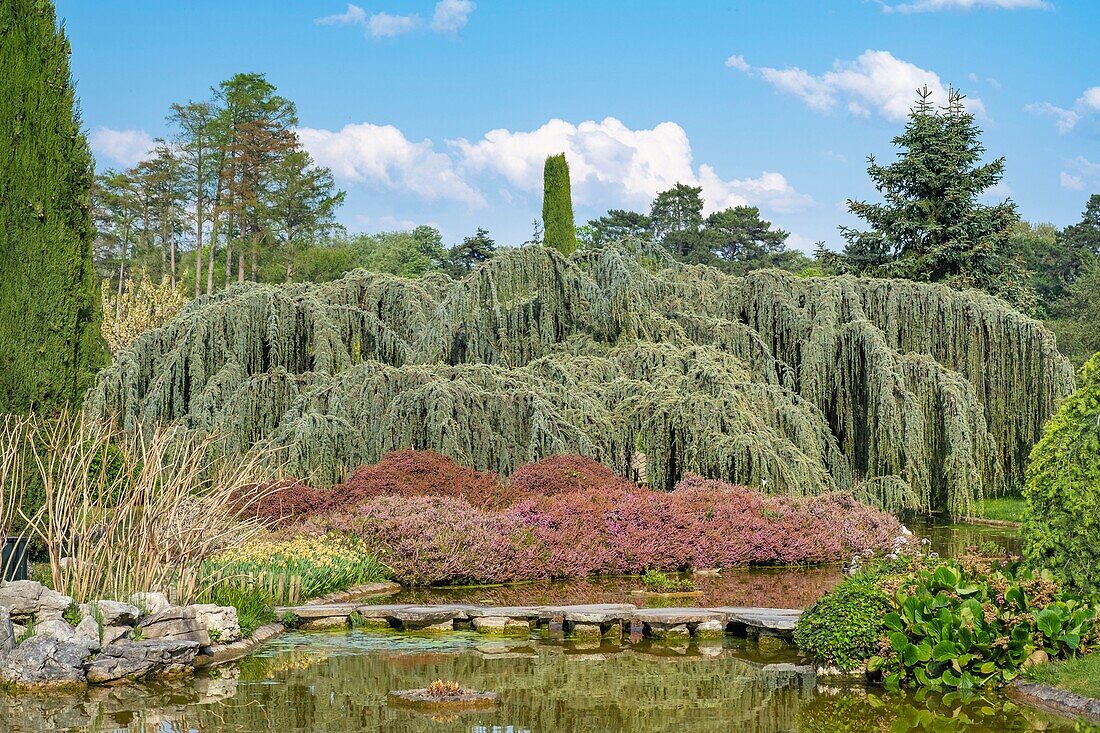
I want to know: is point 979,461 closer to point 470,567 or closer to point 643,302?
point 643,302

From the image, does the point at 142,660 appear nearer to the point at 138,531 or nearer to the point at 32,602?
the point at 32,602

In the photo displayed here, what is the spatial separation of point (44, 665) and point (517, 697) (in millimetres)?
3270

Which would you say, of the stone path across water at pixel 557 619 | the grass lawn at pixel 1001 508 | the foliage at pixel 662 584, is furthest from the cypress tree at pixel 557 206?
the stone path across water at pixel 557 619

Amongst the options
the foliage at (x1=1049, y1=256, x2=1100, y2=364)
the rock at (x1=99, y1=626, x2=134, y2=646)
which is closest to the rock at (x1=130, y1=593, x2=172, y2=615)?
the rock at (x1=99, y1=626, x2=134, y2=646)

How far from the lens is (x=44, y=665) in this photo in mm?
8055

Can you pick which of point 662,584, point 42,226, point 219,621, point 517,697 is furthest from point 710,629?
point 42,226

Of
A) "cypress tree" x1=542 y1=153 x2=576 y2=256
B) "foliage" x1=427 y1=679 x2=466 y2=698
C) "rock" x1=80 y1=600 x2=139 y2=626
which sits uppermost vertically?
"cypress tree" x1=542 y1=153 x2=576 y2=256

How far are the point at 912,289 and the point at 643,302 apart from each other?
13.6 ft

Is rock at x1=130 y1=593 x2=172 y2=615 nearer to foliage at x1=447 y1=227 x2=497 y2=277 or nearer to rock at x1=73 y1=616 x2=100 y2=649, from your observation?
rock at x1=73 y1=616 x2=100 y2=649

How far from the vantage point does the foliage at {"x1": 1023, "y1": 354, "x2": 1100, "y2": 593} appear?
317 inches

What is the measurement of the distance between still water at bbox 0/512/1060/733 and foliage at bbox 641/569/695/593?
245 cm

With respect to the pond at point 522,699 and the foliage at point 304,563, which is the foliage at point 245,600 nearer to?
the foliage at point 304,563

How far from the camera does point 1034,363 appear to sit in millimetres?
17484

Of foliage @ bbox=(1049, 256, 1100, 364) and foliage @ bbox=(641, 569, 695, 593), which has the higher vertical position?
foliage @ bbox=(1049, 256, 1100, 364)
